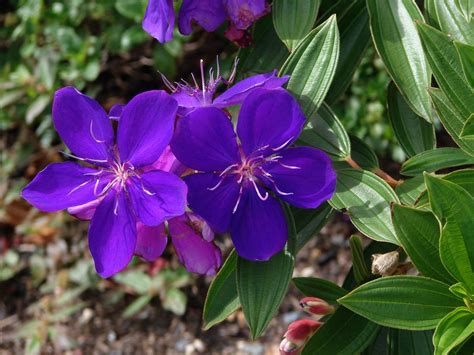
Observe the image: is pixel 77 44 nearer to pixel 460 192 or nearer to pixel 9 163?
pixel 9 163

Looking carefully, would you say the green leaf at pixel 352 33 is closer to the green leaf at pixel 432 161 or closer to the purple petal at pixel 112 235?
the green leaf at pixel 432 161

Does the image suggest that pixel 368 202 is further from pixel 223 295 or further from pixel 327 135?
pixel 223 295

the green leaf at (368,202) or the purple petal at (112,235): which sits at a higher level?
the green leaf at (368,202)

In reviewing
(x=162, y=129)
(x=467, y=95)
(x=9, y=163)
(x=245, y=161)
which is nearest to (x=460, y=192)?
(x=467, y=95)

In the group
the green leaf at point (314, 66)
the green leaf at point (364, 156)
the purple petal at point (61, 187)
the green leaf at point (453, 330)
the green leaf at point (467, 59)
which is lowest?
the purple petal at point (61, 187)

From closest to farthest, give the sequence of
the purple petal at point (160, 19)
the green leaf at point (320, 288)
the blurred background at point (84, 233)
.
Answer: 1. the purple petal at point (160, 19)
2. the green leaf at point (320, 288)
3. the blurred background at point (84, 233)

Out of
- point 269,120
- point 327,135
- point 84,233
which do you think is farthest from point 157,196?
point 84,233

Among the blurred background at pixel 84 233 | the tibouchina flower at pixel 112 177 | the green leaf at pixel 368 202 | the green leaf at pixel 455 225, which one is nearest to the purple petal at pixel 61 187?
the tibouchina flower at pixel 112 177
